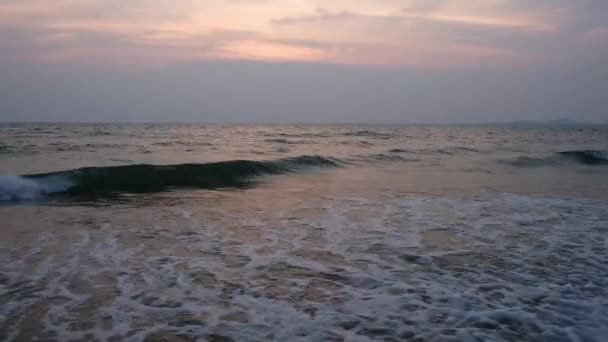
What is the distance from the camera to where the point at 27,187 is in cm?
1017

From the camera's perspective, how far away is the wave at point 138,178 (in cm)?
1034

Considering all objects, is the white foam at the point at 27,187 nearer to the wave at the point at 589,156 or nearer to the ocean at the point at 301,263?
the ocean at the point at 301,263

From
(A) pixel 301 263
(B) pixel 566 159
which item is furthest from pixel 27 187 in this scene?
(B) pixel 566 159

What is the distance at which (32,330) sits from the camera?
3363 millimetres

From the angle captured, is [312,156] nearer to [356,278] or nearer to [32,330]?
[356,278]

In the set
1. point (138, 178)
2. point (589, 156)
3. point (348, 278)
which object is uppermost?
point (589, 156)

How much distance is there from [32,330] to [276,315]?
1754mm

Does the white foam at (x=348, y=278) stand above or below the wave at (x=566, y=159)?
below

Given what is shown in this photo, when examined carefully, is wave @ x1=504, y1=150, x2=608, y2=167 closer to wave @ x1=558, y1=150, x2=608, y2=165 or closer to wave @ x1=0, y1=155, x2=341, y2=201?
wave @ x1=558, y1=150, x2=608, y2=165

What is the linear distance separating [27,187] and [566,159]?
20508 mm

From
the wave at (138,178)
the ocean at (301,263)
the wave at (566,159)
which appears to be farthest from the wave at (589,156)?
the wave at (138,178)

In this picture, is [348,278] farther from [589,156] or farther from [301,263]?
[589,156]

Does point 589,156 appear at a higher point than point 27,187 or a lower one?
higher

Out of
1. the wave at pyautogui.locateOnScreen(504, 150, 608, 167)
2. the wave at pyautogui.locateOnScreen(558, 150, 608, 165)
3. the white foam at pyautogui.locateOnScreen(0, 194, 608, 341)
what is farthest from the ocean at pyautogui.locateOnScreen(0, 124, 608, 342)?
the wave at pyautogui.locateOnScreen(558, 150, 608, 165)
